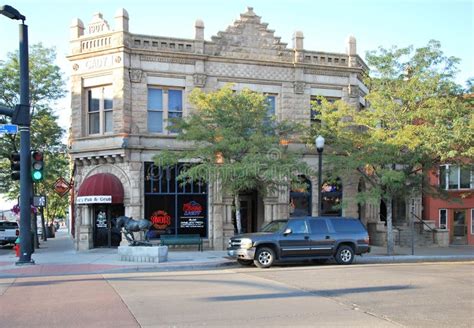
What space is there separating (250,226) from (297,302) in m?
16.1

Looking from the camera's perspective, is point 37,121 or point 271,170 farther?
point 37,121

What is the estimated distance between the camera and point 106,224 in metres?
22.5

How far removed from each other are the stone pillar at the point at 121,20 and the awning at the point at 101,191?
20.9 feet

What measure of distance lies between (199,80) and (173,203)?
5.67 metres

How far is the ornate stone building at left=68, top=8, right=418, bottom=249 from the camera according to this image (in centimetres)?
2177

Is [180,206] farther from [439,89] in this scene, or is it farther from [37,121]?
[439,89]

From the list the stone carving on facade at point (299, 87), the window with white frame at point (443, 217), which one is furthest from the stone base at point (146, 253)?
the window with white frame at point (443, 217)

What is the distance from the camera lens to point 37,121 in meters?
26.4

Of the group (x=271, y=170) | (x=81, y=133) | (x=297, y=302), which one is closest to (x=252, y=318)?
(x=297, y=302)

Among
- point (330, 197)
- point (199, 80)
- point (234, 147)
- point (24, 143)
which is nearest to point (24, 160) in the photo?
point (24, 143)

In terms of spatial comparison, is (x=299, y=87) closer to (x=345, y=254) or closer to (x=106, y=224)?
(x=345, y=254)

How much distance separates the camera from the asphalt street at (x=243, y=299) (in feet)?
26.4

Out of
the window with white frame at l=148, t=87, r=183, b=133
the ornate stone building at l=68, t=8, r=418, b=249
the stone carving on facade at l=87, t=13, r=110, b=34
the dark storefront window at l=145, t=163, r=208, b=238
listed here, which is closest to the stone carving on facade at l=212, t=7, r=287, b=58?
the ornate stone building at l=68, t=8, r=418, b=249

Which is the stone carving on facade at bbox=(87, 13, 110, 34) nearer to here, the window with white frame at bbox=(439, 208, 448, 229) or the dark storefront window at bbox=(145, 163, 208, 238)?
the dark storefront window at bbox=(145, 163, 208, 238)
